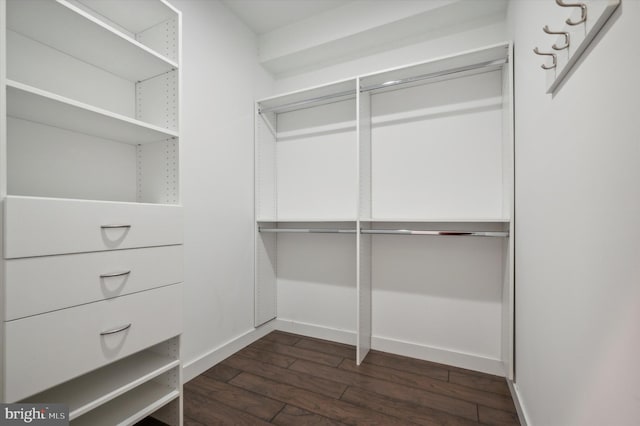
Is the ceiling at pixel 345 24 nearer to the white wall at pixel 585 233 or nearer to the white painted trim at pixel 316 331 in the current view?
the white wall at pixel 585 233

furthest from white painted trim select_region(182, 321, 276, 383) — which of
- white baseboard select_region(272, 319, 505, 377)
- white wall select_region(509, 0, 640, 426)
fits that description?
white wall select_region(509, 0, 640, 426)

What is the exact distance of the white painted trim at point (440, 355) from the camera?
197cm

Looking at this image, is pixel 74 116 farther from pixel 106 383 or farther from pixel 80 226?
pixel 106 383

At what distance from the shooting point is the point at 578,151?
0.84m

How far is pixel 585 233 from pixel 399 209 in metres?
1.50

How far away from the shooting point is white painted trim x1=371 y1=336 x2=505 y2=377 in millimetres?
1975

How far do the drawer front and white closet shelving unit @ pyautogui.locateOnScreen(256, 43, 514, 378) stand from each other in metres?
1.15

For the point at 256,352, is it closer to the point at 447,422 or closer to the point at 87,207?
the point at 447,422

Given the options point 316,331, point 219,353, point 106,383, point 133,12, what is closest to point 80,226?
point 106,383

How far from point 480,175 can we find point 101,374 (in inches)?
96.8

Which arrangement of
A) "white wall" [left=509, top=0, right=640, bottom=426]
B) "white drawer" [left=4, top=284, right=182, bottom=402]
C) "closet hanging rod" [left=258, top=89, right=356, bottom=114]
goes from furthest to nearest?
"closet hanging rod" [left=258, top=89, right=356, bottom=114] → "white drawer" [left=4, top=284, right=182, bottom=402] → "white wall" [left=509, top=0, right=640, bottom=426]

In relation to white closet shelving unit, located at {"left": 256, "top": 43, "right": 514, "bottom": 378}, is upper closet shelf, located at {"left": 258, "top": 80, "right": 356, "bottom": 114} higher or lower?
higher

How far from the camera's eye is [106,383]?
1220 mm

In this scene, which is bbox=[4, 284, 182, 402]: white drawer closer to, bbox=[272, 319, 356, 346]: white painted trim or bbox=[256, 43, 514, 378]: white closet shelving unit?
bbox=[256, 43, 514, 378]: white closet shelving unit
